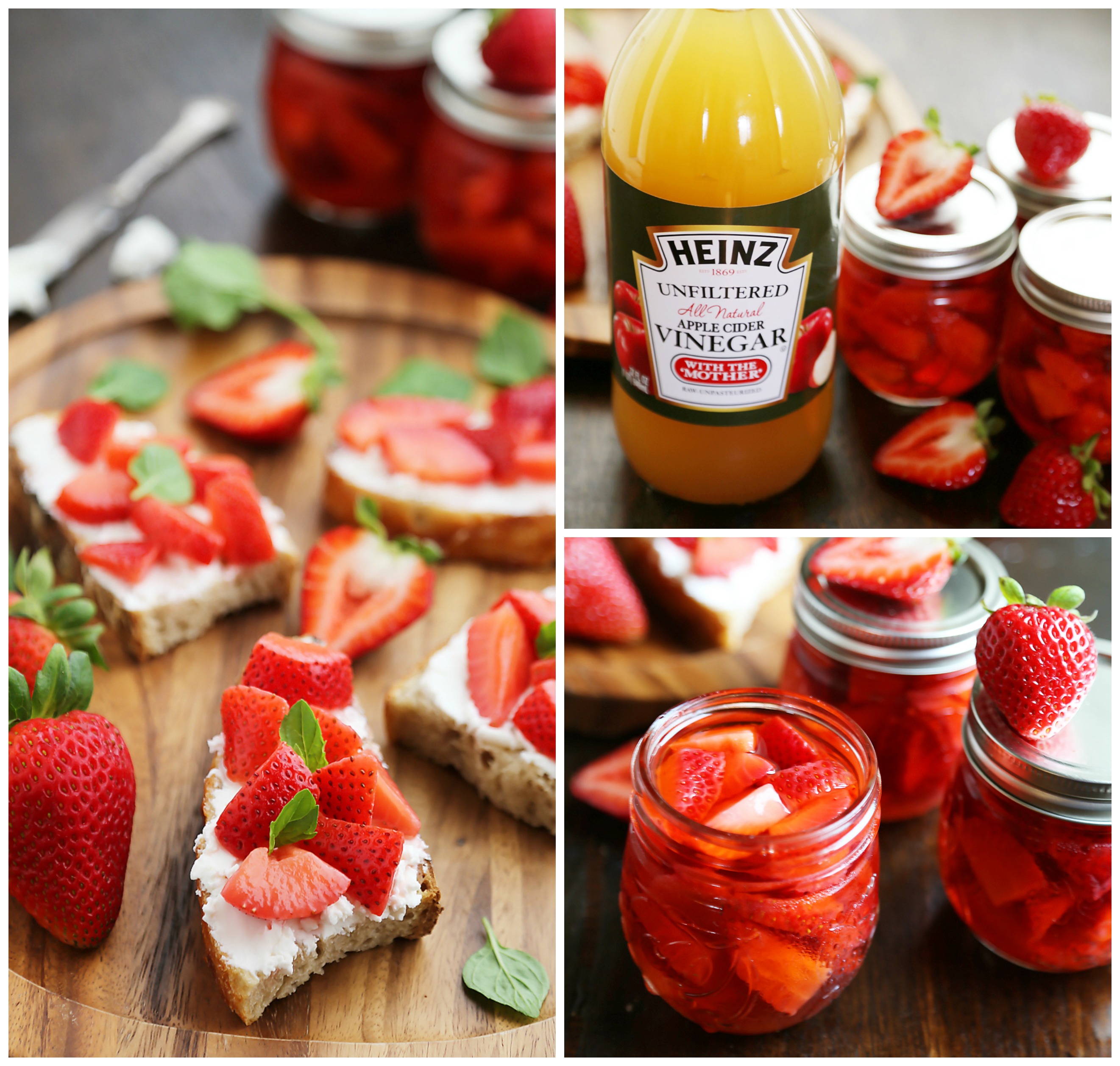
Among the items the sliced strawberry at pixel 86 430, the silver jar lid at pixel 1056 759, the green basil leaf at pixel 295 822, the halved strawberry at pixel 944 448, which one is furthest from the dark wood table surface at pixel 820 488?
the sliced strawberry at pixel 86 430

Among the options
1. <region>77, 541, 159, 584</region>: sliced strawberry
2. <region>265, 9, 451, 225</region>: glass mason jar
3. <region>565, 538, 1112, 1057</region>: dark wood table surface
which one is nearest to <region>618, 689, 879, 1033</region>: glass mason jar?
<region>565, 538, 1112, 1057</region>: dark wood table surface

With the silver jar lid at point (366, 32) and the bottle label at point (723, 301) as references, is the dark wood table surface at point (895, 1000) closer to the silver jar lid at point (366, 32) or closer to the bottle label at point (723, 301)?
the bottle label at point (723, 301)

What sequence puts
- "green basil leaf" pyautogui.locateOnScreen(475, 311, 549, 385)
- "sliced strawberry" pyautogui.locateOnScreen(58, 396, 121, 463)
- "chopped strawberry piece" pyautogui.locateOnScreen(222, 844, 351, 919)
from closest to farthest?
1. "chopped strawberry piece" pyautogui.locateOnScreen(222, 844, 351, 919)
2. "sliced strawberry" pyautogui.locateOnScreen(58, 396, 121, 463)
3. "green basil leaf" pyautogui.locateOnScreen(475, 311, 549, 385)

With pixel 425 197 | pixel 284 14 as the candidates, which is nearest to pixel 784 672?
pixel 425 197

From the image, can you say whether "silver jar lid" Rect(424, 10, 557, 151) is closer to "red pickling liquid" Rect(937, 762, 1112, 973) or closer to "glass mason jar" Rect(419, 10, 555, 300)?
"glass mason jar" Rect(419, 10, 555, 300)

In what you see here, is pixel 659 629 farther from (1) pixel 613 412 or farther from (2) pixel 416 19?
(2) pixel 416 19
